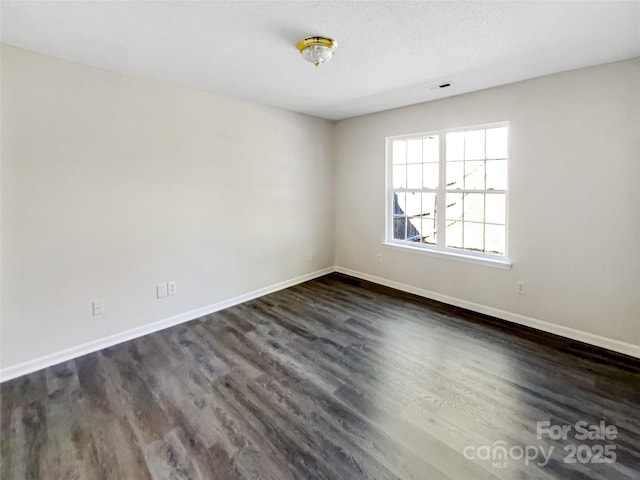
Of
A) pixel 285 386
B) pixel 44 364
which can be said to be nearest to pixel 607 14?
pixel 285 386

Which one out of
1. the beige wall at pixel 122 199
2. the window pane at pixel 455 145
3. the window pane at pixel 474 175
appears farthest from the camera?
the window pane at pixel 455 145

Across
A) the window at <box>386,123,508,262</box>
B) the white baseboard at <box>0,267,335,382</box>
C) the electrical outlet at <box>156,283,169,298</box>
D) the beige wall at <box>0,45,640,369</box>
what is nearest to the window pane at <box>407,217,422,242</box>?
the window at <box>386,123,508,262</box>

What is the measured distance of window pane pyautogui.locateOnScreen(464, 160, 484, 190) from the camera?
136 inches

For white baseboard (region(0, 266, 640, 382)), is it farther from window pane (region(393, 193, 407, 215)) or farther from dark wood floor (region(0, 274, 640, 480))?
window pane (region(393, 193, 407, 215))

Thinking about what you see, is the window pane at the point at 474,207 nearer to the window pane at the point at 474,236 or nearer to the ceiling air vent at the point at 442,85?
the window pane at the point at 474,236

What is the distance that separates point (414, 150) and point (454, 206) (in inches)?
36.6

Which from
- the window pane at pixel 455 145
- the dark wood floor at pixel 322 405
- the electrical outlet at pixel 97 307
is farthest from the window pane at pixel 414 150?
the electrical outlet at pixel 97 307

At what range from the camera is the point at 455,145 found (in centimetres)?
364

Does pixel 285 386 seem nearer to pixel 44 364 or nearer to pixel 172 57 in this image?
pixel 44 364

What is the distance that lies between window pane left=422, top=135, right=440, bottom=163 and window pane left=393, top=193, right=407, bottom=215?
577 millimetres

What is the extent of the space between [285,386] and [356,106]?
3310 millimetres

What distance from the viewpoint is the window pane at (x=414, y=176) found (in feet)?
13.2

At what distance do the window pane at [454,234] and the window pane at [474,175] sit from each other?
46cm

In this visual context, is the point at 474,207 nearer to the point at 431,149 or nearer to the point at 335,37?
the point at 431,149
